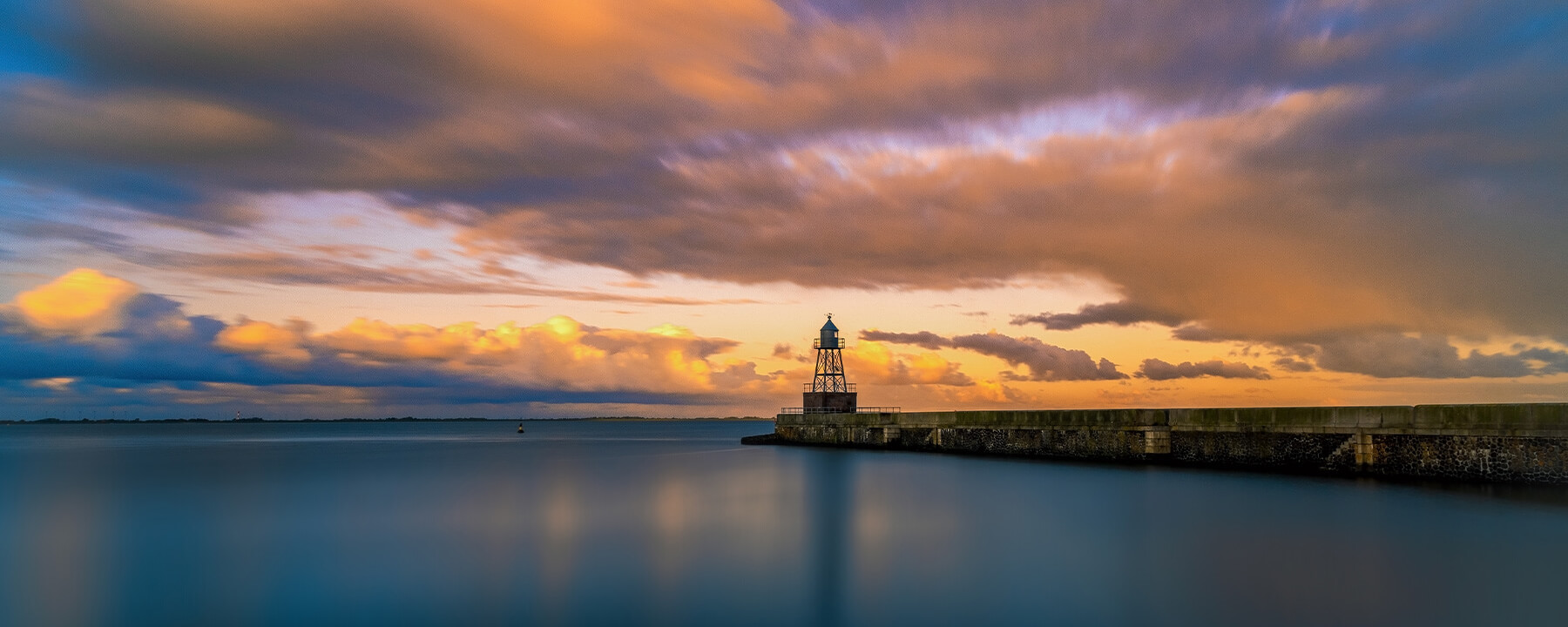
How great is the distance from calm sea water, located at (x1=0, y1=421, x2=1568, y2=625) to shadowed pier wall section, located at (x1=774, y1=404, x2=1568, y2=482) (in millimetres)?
709

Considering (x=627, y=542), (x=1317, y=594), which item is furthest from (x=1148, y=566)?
(x=627, y=542)

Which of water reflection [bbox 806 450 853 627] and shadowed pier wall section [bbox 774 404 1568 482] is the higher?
shadowed pier wall section [bbox 774 404 1568 482]

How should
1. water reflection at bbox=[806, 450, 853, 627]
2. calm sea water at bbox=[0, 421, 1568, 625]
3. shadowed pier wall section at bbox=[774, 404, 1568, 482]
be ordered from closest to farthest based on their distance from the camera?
Answer: calm sea water at bbox=[0, 421, 1568, 625] → water reflection at bbox=[806, 450, 853, 627] → shadowed pier wall section at bbox=[774, 404, 1568, 482]

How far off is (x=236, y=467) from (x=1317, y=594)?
104 feet

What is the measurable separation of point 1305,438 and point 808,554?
12406 mm

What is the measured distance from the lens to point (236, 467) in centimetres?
2919

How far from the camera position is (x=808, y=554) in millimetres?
11219

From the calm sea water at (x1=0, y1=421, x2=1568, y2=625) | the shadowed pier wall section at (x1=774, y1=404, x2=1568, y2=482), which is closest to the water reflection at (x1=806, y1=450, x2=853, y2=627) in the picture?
the calm sea water at (x1=0, y1=421, x2=1568, y2=625)

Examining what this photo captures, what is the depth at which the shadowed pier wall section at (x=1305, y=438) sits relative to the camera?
46.1 feet

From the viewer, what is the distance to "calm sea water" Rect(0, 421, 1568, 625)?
8.10 meters

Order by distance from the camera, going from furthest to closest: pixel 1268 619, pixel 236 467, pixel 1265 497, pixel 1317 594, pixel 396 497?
pixel 236 467 < pixel 396 497 < pixel 1265 497 < pixel 1317 594 < pixel 1268 619

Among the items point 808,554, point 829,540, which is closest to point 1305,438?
point 829,540

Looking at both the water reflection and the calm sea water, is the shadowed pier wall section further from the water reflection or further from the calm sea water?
the water reflection

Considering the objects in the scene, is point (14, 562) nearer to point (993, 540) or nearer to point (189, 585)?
point (189, 585)
